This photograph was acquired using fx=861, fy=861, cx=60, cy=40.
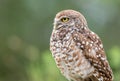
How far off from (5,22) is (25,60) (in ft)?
8.00

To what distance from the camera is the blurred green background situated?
13.3 m

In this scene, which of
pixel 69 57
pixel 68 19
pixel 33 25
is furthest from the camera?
pixel 33 25

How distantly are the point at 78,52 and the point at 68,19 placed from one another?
1.18 ft

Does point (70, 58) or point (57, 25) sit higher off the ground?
point (57, 25)

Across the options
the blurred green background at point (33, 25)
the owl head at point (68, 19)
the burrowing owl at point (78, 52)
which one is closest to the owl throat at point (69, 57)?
the burrowing owl at point (78, 52)

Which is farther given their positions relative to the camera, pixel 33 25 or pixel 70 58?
pixel 33 25

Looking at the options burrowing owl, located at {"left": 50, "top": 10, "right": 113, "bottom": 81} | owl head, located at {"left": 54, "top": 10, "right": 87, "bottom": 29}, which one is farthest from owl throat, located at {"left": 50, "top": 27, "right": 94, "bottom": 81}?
owl head, located at {"left": 54, "top": 10, "right": 87, "bottom": 29}

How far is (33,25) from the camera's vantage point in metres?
15.6

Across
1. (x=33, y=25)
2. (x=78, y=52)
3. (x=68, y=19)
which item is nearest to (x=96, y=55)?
(x=78, y=52)

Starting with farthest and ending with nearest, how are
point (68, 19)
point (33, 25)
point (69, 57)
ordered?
point (33, 25) < point (68, 19) < point (69, 57)

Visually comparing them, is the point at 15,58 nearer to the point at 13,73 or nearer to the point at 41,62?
the point at 13,73

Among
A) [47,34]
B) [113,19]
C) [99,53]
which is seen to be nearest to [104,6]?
[113,19]

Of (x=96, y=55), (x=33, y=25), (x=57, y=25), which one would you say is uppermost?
(x=57, y=25)

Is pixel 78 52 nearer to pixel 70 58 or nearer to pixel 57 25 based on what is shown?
pixel 70 58
